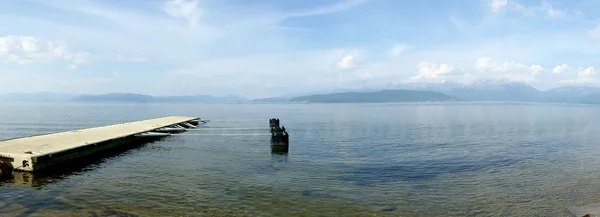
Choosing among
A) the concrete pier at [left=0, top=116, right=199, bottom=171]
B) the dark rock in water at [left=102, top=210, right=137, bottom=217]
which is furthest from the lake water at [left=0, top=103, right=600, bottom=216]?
the concrete pier at [left=0, top=116, right=199, bottom=171]

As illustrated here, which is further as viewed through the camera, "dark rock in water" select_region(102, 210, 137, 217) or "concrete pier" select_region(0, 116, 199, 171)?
"concrete pier" select_region(0, 116, 199, 171)

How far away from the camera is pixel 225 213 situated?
52.2 ft

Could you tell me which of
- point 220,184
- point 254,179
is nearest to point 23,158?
point 220,184

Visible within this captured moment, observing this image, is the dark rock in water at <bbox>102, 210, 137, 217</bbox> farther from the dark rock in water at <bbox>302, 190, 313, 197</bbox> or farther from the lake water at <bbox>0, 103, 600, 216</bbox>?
the dark rock in water at <bbox>302, 190, 313, 197</bbox>

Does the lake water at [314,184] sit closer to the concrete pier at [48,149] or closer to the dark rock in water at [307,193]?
the dark rock in water at [307,193]

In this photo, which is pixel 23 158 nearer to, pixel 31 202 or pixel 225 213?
pixel 31 202

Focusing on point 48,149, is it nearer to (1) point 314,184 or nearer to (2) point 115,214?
(2) point 115,214

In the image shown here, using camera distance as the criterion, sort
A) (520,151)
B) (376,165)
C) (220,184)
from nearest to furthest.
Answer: (220,184) → (376,165) → (520,151)

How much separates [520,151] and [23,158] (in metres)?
42.4

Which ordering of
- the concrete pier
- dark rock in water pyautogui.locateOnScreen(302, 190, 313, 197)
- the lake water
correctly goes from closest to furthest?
the lake water
dark rock in water pyautogui.locateOnScreen(302, 190, 313, 197)
the concrete pier

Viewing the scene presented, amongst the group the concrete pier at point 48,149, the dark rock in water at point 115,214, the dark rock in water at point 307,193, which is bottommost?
the dark rock in water at point 307,193

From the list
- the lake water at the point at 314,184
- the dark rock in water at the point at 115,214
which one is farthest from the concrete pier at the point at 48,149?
the dark rock in water at the point at 115,214

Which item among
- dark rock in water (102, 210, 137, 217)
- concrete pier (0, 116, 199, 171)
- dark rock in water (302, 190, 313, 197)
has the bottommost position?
dark rock in water (302, 190, 313, 197)

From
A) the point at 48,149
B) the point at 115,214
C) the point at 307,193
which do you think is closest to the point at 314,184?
the point at 307,193
